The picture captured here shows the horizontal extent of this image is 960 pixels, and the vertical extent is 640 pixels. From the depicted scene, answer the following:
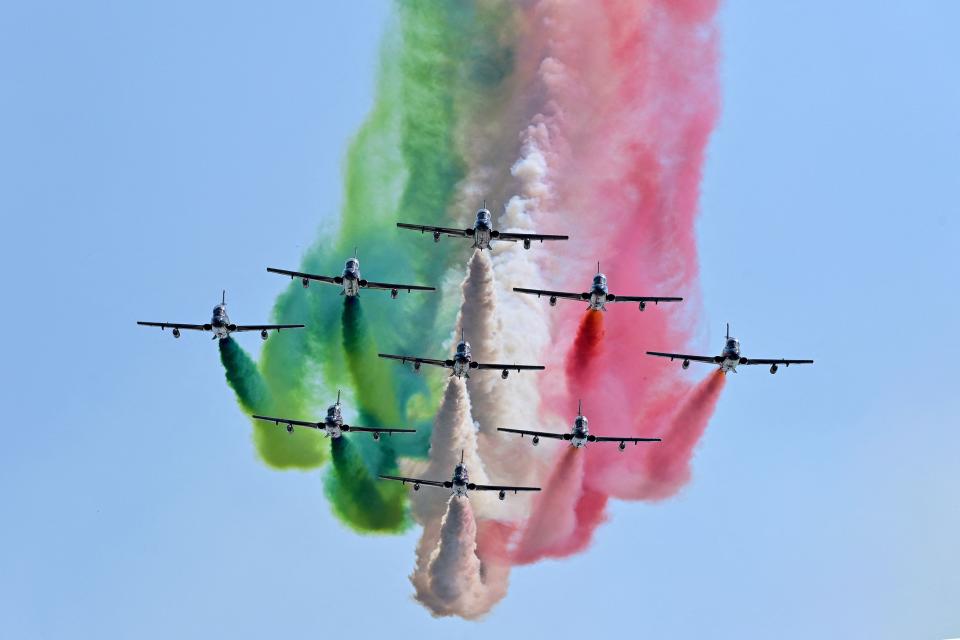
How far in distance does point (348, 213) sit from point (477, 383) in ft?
29.8

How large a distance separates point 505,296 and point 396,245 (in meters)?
5.27

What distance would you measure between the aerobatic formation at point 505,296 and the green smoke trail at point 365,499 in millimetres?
86

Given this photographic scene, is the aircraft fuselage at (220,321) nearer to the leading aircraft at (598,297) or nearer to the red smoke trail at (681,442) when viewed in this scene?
the leading aircraft at (598,297)

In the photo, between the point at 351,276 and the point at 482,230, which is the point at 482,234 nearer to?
the point at 482,230

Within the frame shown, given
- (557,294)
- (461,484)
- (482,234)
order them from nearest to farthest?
(482,234), (461,484), (557,294)

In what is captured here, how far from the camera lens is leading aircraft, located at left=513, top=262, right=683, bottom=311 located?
310ft

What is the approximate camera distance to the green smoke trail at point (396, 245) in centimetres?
9956

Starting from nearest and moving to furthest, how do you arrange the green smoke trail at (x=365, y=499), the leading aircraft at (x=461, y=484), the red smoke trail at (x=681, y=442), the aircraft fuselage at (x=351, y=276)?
1. the aircraft fuselage at (x=351, y=276)
2. the leading aircraft at (x=461, y=484)
3. the red smoke trail at (x=681, y=442)
4. the green smoke trail at (x=365, y=499)

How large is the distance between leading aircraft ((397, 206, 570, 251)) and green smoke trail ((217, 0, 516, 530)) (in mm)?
3671

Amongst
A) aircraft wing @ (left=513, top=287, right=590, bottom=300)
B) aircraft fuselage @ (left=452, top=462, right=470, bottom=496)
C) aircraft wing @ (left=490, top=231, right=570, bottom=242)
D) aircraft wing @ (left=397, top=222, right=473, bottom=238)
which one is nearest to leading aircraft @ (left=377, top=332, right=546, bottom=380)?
aircraft wing @ (left=513, top=287, right=590, bottom=300)

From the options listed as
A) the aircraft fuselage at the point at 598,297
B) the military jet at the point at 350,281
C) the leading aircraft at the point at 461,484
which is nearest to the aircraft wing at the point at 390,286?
the military jet at the point at 350,281

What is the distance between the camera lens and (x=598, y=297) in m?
94.6

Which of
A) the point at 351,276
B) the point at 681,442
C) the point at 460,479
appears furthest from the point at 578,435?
the point at 351,276

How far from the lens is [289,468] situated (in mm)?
101438
